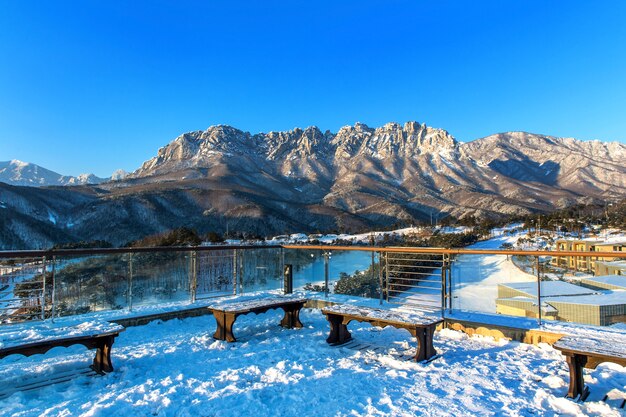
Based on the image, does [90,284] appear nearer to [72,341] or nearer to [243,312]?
[243,312]

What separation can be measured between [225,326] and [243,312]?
0.99 ft

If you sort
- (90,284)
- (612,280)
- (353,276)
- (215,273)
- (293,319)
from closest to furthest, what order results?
(293,319) < (90,284) < (215,273) < (612,280) < (353,276)

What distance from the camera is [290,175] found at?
124 m

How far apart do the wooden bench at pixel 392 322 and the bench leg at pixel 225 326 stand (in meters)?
1.27

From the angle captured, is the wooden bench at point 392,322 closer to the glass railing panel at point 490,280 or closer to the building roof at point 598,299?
the building roof at point 598,299

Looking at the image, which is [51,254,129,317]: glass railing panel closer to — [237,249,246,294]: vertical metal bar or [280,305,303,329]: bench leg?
[237,249,246,294]: vertical metal bar

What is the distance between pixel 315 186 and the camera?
104625 mm

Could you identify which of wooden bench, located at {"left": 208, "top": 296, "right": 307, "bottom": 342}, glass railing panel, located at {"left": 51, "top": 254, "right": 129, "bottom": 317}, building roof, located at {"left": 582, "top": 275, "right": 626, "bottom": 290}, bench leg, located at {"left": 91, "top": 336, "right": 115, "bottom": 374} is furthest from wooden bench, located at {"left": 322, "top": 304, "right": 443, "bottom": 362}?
building roof, located at {"left": 582, "top": 275, "right": 626, "bottom": 290}

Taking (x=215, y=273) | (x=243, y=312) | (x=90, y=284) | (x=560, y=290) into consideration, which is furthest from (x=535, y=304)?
(x=90, y=284)

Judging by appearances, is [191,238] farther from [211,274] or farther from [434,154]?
[434,154]

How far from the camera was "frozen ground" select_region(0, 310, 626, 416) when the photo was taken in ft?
11.2

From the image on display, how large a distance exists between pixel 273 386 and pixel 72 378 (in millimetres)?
2043

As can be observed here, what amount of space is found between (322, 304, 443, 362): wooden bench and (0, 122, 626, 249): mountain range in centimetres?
4329

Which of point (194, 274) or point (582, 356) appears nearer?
point (582, 356)
